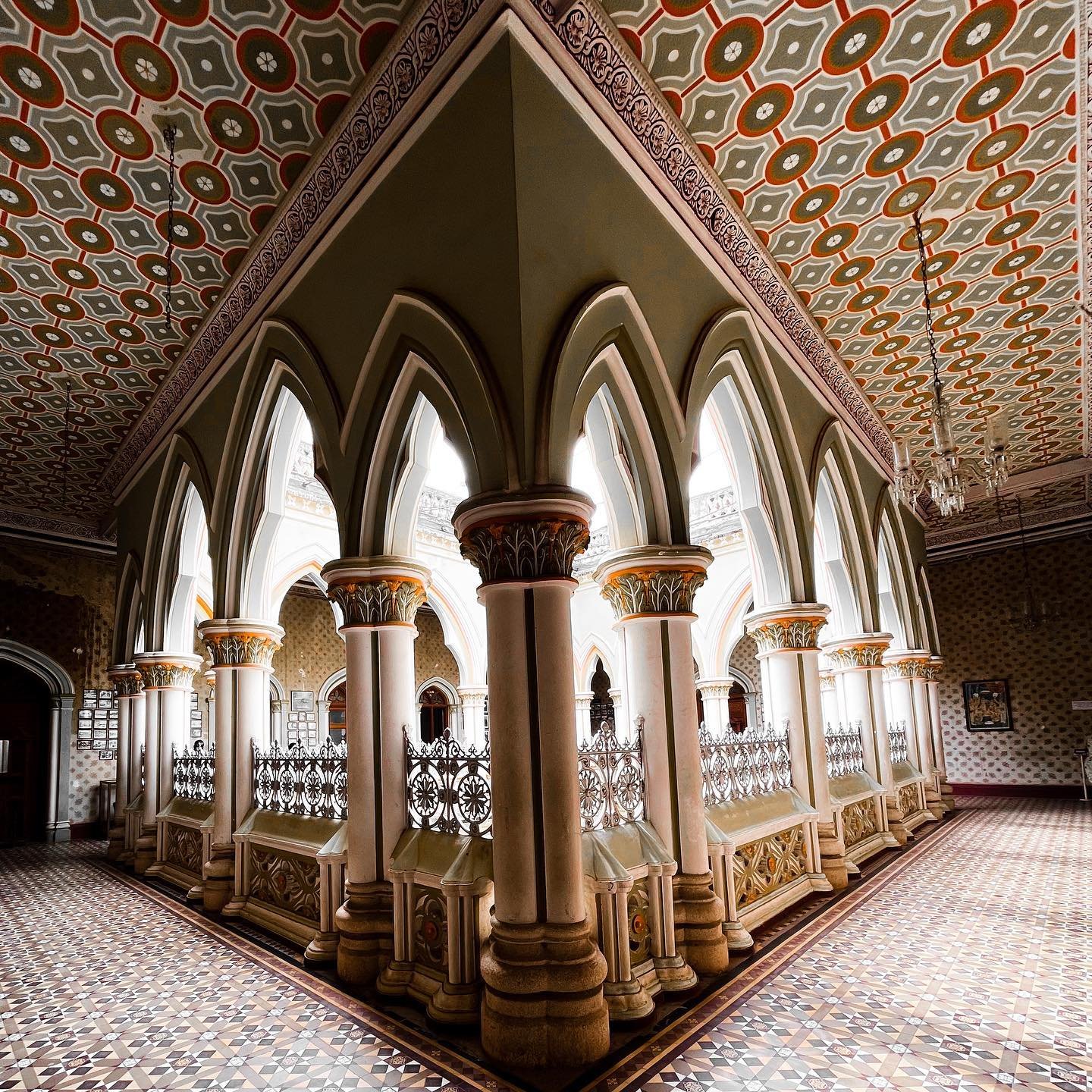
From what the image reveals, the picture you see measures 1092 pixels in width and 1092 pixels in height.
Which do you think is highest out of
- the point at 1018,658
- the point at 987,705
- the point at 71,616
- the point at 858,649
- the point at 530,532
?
the point at 71,616

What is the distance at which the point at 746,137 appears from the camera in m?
4.38

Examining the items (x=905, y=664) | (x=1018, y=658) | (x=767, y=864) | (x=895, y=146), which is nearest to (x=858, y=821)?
(x=767, y=864)

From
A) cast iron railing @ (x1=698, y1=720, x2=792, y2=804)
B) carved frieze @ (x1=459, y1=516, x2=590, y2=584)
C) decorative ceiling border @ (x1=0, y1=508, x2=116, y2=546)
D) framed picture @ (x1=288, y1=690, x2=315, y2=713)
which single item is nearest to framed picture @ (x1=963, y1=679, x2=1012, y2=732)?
cast iron railing @ (x1=698, y1=720, x2=792, y2=804)

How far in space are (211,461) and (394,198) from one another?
3423mm

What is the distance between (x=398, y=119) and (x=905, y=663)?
9141 millimetres

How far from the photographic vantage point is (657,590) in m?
4.31

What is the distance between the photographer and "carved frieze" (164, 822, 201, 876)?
22.0ft

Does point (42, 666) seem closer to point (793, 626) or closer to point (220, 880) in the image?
point (220, 880)

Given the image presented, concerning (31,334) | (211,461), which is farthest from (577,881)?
(31,334)

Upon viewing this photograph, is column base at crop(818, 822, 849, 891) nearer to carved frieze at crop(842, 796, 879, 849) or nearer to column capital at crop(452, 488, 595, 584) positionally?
carved frieze at crop(842, 796, 879, 849)

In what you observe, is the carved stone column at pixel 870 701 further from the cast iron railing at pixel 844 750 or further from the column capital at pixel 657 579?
the column capital at pixel 657 579

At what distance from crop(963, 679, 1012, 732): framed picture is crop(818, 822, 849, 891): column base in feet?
30.8

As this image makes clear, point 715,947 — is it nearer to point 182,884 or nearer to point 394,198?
point 394,198

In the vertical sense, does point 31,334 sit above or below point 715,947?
above
